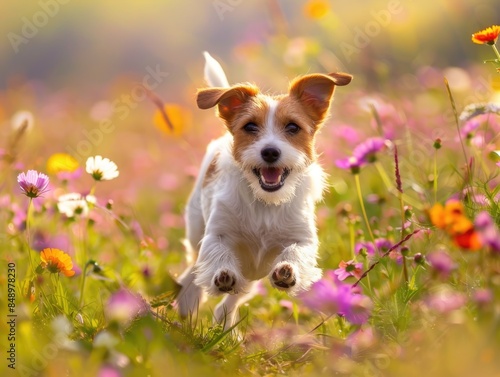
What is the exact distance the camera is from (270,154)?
138 inches

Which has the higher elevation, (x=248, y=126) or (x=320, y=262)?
(x=248, y=126)

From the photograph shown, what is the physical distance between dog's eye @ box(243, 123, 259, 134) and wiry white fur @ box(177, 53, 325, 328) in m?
0.07

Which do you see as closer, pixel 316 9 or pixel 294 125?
pixel 294 125

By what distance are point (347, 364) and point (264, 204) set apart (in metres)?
1.53

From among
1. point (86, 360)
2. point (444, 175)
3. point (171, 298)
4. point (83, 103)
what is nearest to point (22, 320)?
point (86, 360)

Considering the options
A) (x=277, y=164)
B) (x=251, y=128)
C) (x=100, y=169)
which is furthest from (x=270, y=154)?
(x=100, y=169)

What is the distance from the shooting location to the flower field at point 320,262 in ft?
7.72

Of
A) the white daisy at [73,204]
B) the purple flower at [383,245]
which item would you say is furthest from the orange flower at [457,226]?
the white daisy at [73,204]

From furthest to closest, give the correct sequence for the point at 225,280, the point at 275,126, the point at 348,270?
the point at 275,126, the point at 225,280, the point at 348,270

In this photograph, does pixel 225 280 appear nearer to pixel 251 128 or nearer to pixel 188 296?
pixel 251 128

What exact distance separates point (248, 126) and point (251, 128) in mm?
21

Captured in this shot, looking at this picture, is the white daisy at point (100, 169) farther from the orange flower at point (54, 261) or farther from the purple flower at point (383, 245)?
the purple flower at point (383, 245)

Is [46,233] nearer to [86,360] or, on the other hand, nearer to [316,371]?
Result: [86,360]

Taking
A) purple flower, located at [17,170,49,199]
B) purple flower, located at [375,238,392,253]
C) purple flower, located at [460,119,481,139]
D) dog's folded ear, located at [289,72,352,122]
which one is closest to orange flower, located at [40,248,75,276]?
purple flower, located at [17,170,49,199]
